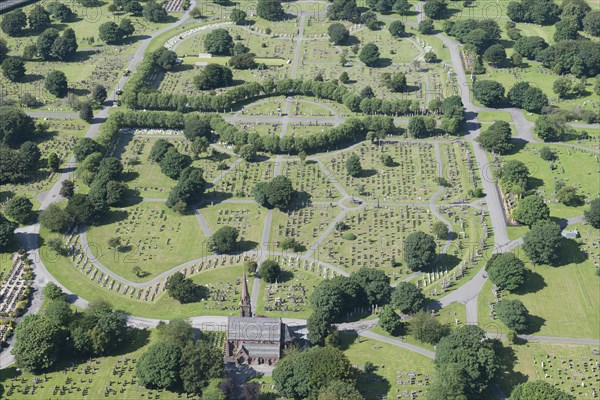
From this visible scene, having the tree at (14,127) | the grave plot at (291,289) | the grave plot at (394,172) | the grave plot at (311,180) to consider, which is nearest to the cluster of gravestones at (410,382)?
the grave plot at (291,289)

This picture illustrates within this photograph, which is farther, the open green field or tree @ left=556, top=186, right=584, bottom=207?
the open green field

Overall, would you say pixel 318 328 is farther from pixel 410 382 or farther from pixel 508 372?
pixel 508 372

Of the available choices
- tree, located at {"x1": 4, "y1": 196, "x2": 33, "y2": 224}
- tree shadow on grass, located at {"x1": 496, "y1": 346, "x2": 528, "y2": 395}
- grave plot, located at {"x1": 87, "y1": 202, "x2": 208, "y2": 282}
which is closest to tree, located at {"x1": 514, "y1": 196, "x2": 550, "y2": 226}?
tree shadow on grass, located at {"x1": 496, "y1": 346, "x2": 528, "y2": 395}

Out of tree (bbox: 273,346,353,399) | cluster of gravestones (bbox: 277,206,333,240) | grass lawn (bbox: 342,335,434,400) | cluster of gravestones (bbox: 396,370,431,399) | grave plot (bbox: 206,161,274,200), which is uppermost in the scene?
tree (bbox: 273,346,353,399)

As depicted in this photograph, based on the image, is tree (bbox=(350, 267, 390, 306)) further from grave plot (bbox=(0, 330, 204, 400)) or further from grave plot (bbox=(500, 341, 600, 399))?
grave plot (bbox=(0, 330, 204, 400))

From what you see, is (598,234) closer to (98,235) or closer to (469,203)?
(469,203)

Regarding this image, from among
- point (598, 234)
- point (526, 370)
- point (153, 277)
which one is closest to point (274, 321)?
point (153, 277)

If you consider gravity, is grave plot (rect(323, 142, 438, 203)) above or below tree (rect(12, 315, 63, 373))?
below
